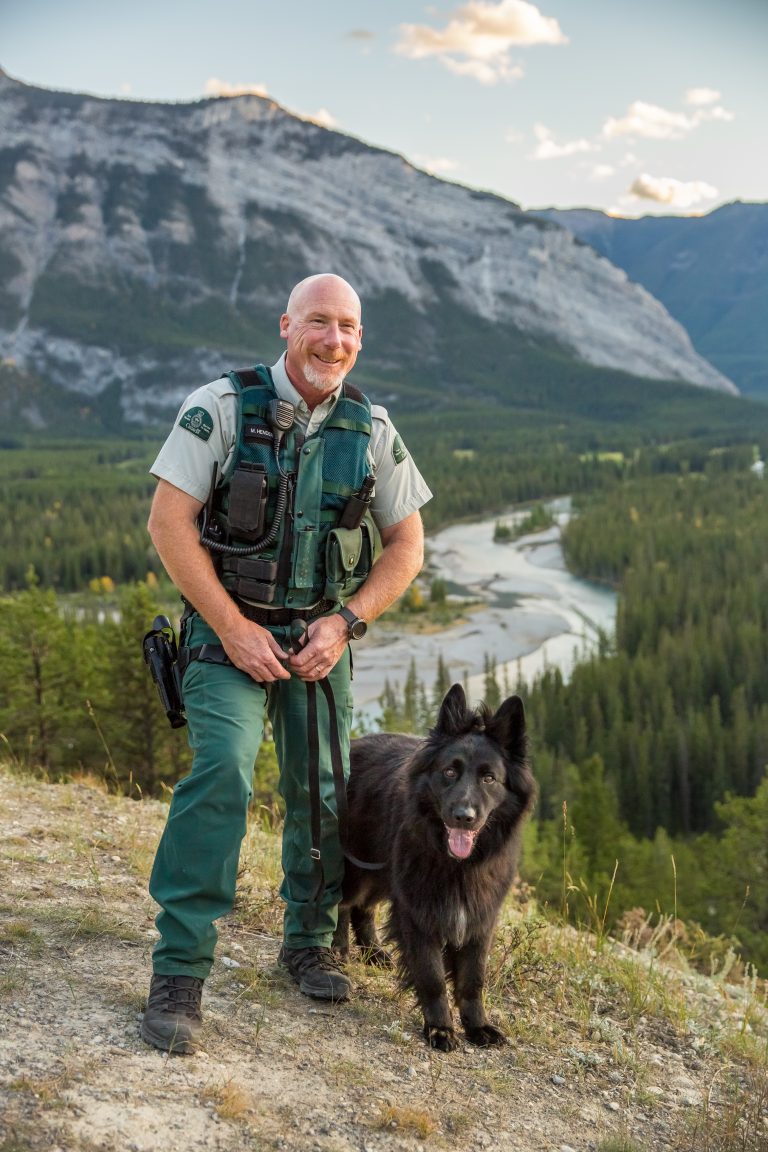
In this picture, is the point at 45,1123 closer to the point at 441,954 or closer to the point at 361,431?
the point at 441,954

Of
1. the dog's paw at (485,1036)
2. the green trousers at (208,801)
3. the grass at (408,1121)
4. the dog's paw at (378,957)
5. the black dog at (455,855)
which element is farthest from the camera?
the dog's paw at (378,957)

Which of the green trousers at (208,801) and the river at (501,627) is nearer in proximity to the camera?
the green trousers at (208,801)

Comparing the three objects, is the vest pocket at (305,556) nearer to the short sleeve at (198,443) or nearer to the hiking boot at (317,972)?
the short sleeve at (198,443)

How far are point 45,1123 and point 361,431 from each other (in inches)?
163

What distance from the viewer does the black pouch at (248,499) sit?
643 cm

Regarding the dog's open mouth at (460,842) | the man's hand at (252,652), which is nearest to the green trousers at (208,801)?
the man's hand at (252,652)

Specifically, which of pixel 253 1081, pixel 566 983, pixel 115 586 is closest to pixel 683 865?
pixel 566 983

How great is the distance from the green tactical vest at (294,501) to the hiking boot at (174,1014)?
2.23m

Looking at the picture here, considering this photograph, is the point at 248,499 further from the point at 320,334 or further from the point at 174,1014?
the point at 174,1014

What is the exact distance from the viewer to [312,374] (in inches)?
262

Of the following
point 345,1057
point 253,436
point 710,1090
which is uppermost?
point 253,436

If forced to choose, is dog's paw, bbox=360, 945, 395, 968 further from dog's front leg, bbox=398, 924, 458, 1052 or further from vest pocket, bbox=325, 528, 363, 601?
vest pocket, bbox=325, 528, 363, 601

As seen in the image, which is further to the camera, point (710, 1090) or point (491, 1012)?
point (491, 1012)

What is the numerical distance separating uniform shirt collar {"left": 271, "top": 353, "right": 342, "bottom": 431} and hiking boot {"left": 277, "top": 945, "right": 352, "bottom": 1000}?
344 centimetres
